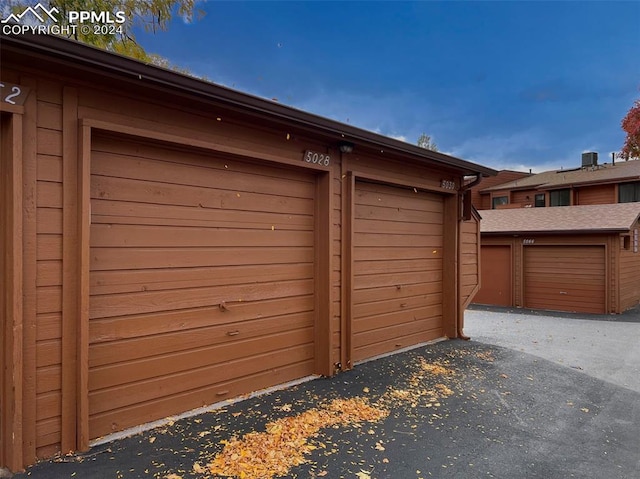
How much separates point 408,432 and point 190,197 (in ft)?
8.37

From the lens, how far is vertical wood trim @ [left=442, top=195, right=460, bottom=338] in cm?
593

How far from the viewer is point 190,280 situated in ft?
10.8

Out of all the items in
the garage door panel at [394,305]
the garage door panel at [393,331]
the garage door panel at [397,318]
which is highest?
the garage door panel at [394,305]

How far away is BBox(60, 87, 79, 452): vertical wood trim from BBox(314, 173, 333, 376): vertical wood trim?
230 cm

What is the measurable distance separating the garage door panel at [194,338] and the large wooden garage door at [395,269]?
85 cm

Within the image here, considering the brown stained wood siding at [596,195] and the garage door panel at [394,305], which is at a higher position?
the brown stained wood siding at [596,195]

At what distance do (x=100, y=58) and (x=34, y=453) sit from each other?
2434mm

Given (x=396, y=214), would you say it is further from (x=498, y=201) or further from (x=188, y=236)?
(x=498, y=201)

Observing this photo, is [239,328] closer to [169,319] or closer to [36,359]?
[169,319]

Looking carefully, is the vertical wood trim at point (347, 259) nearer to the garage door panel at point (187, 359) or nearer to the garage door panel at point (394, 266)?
the garage door panel at point (394, 266)

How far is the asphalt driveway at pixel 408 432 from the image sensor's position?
241cm

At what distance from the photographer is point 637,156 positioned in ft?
65.7

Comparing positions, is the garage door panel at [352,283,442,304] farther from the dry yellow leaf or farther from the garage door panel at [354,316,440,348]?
the dry yellow leaf


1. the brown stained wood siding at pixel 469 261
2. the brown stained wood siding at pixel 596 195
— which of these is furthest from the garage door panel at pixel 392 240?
the brown stained wood siding at pixel 596 195
